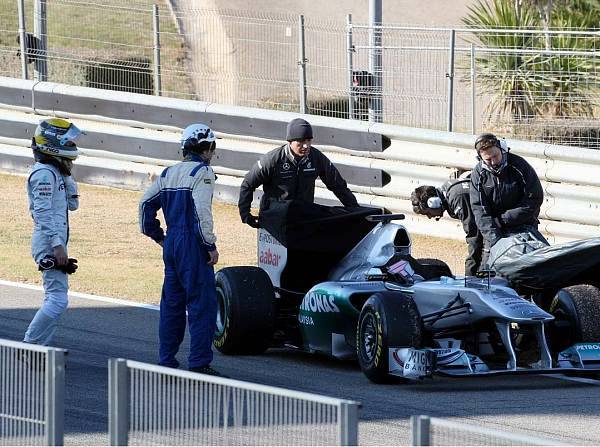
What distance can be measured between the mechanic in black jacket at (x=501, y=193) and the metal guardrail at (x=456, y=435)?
6.06 meters

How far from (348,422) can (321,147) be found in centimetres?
1091

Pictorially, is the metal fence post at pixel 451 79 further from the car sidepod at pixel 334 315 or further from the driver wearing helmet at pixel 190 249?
the driver wearing helmet at pixel 190 249

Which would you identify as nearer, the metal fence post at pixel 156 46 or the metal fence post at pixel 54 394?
the metal fence post at pixel 54 394

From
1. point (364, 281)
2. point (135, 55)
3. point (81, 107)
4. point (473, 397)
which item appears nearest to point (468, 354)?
point (473, 397)

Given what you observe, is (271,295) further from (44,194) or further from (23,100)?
(23,100)

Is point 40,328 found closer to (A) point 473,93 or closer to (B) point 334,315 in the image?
(B) point 334,315

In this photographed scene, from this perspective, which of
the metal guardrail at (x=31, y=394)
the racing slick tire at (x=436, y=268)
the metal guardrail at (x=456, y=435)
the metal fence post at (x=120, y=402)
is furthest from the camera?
the racing slick tire at (x=436, y=268)

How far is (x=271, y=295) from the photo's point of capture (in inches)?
406

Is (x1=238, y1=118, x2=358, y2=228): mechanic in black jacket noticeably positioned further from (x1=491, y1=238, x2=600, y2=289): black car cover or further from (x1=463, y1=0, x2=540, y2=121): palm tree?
(x1=463, y1=0, x2=540, y2=121): palm tree

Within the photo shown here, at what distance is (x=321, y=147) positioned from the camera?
15617 mm

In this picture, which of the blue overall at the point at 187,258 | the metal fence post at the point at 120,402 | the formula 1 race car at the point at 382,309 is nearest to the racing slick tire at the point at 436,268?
the formula 1 race car at the point at 382,309

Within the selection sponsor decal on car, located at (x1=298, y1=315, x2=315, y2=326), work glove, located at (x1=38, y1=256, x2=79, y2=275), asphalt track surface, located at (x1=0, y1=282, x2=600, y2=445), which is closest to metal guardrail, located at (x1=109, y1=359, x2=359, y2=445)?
asphalt track surface, located at (x1=0, y1=282, x2=600, y2=445)

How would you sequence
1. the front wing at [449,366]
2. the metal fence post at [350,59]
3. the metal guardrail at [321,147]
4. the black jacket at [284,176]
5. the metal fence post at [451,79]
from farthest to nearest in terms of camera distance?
the metal fence post at [350,59], the metal fence post at [451,79], the metal guardrail at [321,147], the black jacket at [284,176], the front wing at [449,366]

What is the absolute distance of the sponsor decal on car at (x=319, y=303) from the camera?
994 cm
